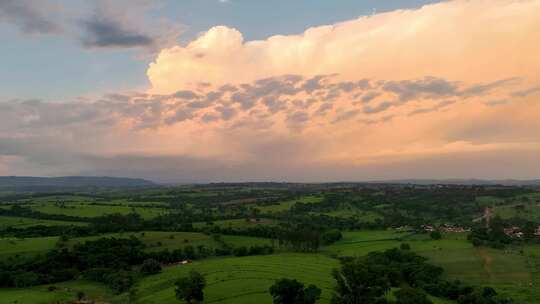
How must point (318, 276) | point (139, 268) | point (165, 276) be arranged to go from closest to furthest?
point (318, 276) → point (165, 276) → point (139, 268)

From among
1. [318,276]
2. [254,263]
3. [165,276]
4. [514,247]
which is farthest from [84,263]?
[514,247]

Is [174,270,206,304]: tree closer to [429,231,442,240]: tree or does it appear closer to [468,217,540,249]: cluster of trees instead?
[468,217,540,249]: cluster of trees

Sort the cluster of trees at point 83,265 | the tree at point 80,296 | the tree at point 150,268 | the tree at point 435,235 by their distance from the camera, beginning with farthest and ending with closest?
1. the tree at point 435,235
2. the tree at point 150,268
3. the cluster of trees at point 83,265
4. the tree at point 80,296

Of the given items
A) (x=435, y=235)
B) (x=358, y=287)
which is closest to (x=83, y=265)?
(x=358, y=287)

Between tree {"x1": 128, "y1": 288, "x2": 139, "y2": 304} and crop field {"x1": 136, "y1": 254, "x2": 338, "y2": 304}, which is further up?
crop field {"x1": 136, "y1": 254, "x2": 338, "y2": 304}

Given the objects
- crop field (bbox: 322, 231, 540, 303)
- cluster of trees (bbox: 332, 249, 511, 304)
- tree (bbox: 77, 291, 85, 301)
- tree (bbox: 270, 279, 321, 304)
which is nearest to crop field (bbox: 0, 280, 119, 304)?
tree (bbox: 77, 291, 85, 301)

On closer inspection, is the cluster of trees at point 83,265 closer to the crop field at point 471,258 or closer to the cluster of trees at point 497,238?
the crop field at point 471,258

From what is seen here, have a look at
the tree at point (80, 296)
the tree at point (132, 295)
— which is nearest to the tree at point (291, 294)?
the tree at point (132, 295)

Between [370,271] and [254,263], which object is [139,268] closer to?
[254,263]
